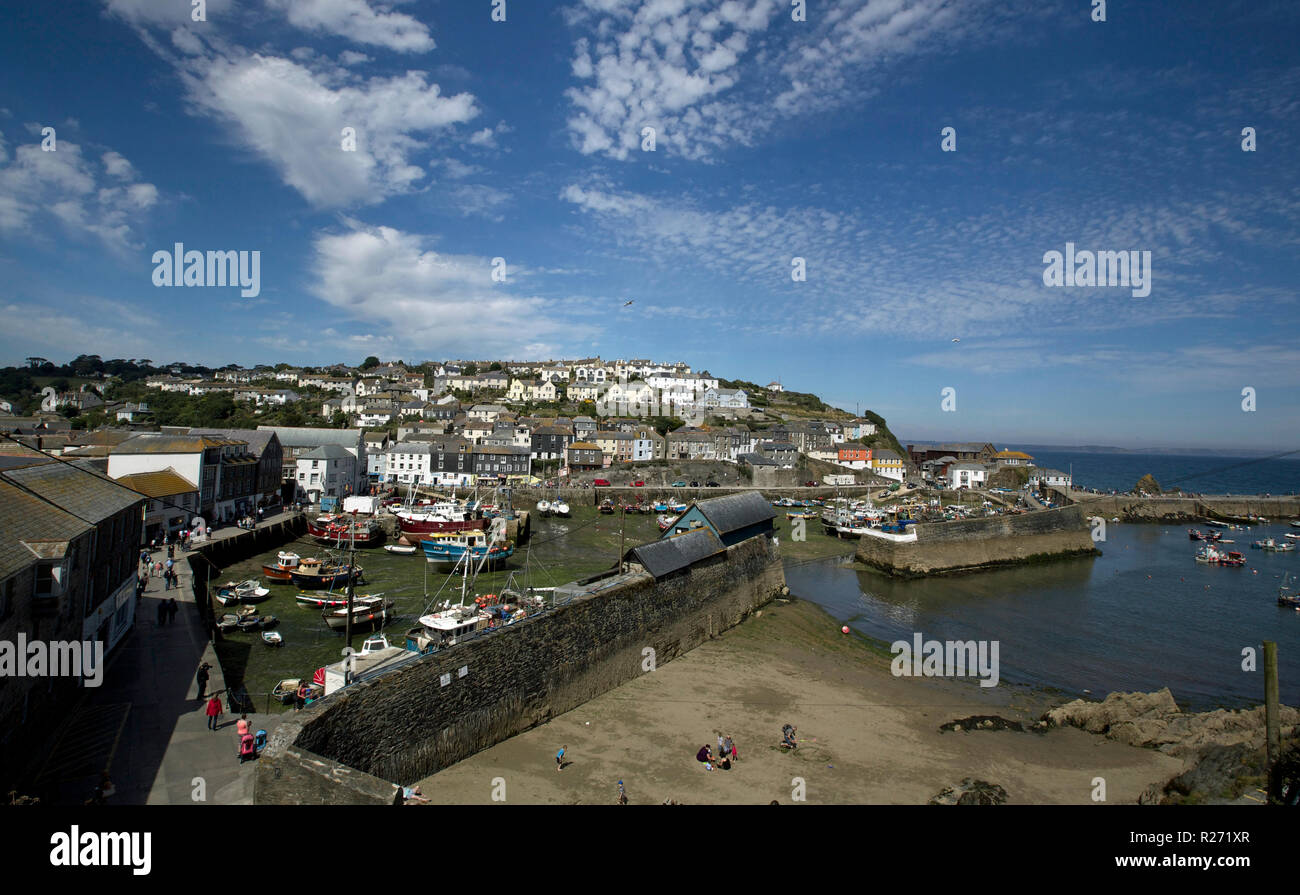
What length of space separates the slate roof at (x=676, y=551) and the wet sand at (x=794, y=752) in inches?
115

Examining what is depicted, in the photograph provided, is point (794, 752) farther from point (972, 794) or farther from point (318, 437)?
point (318, 437)

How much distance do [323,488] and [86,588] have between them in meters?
38.3

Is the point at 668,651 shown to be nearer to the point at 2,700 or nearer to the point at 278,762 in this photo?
the point at 278,762

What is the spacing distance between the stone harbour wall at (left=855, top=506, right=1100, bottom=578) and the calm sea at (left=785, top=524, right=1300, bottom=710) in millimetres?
1030

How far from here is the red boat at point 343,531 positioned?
3391 cm

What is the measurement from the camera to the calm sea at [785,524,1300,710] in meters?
19.5

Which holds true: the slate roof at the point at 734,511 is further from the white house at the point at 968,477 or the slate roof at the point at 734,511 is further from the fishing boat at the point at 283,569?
the white house at the point at 968,477

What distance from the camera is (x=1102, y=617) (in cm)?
2612

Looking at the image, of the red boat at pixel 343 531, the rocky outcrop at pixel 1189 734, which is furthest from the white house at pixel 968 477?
the red boat at pixel 343 531

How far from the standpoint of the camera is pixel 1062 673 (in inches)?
775
